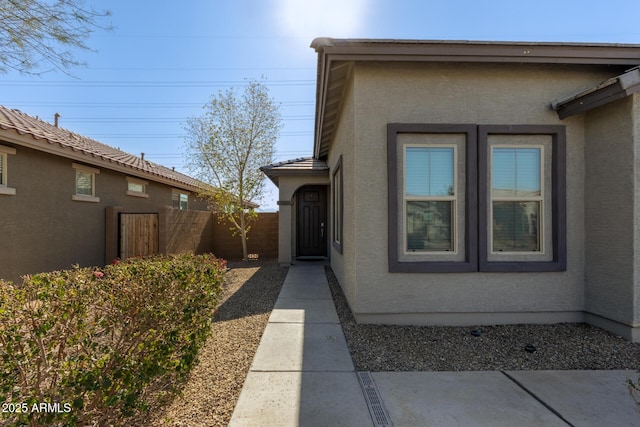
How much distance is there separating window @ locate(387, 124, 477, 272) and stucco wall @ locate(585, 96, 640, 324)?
Answer: 1698mm

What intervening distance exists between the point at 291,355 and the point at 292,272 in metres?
5.40

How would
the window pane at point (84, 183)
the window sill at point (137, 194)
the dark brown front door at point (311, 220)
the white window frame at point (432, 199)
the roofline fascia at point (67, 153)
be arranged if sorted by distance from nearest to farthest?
the white window frame at point (432, 199) < the roofline fascia at point (67, 153) < the window pane at point (84, 183) < the window sill at point (137, 194) < the dark brown front door at point (311, 220)

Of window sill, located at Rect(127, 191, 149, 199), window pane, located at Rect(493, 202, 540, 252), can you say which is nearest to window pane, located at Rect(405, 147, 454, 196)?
window pane, located at Rect(493, 202, 540, 252)

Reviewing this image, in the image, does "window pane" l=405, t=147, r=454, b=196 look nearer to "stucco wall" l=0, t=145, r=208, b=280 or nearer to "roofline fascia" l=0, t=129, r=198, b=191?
"roofline fascia" l=0, t=129, r=198, b=191

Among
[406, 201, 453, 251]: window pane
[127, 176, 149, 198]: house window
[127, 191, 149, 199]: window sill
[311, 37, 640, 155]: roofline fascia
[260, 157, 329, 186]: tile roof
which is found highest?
[311, 37, 640, 155]: roofline fascia

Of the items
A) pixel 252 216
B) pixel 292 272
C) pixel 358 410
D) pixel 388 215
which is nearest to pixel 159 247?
pixel 252 216

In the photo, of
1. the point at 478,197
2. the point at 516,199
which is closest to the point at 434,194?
the point at 478,197

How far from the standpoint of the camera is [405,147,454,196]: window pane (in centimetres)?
488

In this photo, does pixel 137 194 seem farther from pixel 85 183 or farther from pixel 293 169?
pixel 293 169

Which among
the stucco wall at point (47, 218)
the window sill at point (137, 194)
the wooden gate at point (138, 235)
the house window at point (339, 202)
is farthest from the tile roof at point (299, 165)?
the stucco wall at point (47, 218)

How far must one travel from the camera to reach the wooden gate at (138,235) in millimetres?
9656

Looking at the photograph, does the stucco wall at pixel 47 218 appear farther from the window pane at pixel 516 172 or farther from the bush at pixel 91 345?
the window pane at pixel 516 172

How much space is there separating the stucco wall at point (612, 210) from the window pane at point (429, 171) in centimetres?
201

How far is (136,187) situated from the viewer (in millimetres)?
11438
